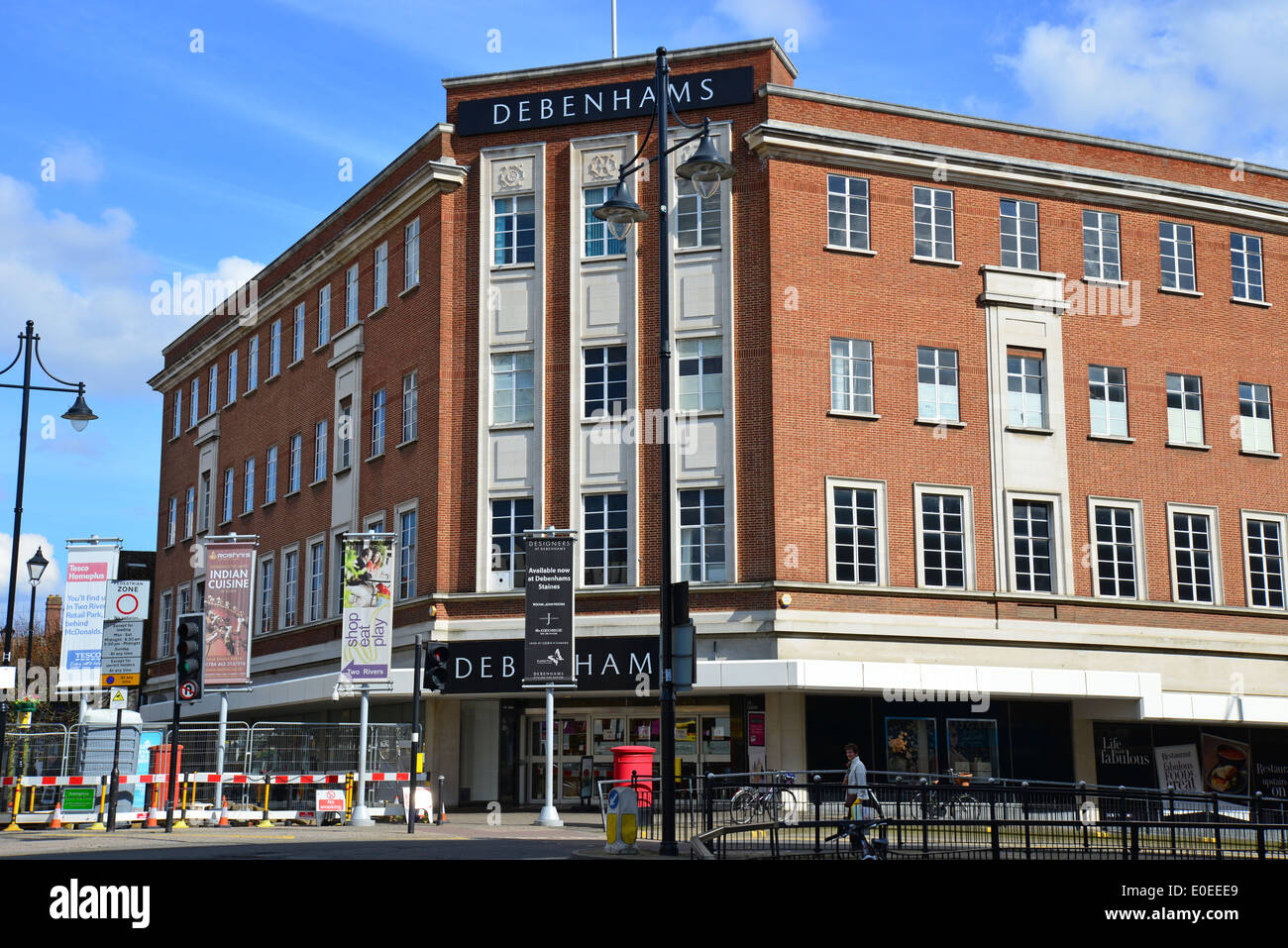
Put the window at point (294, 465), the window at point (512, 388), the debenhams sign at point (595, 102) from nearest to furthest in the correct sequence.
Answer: the debenhams sign at point (595, 102), the window at point (512, 388), the window at point (294, 465)

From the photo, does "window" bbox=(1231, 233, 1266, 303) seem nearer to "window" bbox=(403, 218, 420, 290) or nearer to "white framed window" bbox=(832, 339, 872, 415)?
"white framed window" bbox=(832, 339, 872, 415)

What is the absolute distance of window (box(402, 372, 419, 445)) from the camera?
36.8 metres

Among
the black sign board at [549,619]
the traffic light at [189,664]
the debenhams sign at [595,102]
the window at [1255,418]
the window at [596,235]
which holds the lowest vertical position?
the traffic light at [189,664]

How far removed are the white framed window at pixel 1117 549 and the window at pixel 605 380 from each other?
11448mm

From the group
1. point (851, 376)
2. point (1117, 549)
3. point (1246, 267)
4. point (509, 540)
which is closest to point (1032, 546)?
point (1117, 549)

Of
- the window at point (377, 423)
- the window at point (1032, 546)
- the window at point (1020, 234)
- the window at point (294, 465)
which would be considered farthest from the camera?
the window at point (294, 465)

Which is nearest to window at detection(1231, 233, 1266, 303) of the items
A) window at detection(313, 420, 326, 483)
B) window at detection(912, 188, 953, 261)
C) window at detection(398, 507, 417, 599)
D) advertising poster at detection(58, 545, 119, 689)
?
window at detection(912, 188, 953, 261)

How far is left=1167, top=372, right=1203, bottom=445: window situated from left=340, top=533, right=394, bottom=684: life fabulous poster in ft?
63.3

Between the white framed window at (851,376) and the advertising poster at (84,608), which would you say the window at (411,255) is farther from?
the white framed window at (851,376)

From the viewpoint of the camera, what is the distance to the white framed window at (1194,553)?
35406mm

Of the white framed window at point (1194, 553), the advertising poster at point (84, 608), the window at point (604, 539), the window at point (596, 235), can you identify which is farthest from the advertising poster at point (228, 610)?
the white framed window at point (1194, 553)

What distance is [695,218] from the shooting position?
34.3 meters

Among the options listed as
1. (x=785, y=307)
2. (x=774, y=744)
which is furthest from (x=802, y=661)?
(x=785, y=307)
